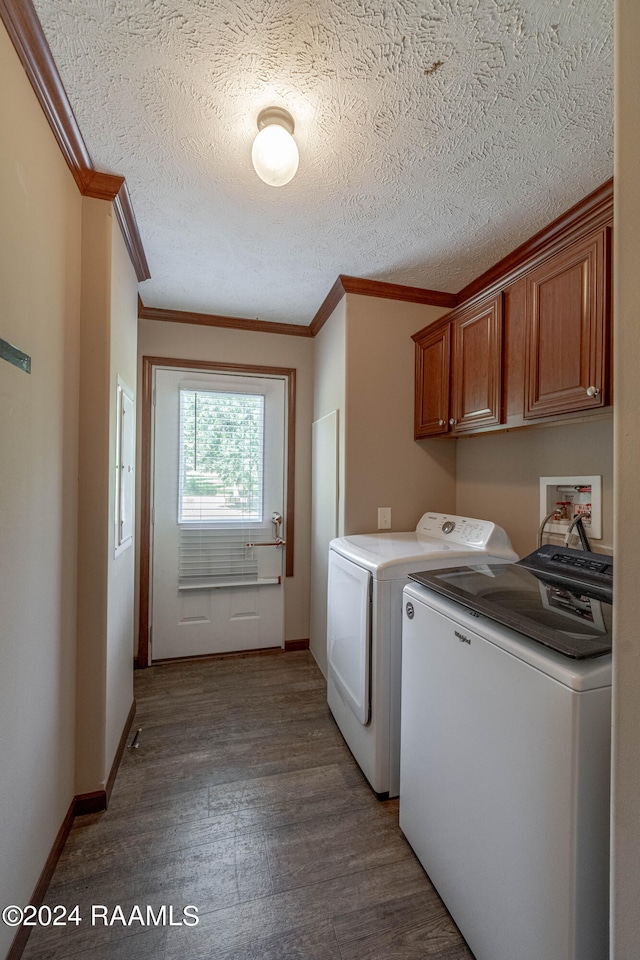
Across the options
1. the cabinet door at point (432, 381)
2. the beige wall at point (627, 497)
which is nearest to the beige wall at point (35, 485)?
the beige wall at point (627, 497)

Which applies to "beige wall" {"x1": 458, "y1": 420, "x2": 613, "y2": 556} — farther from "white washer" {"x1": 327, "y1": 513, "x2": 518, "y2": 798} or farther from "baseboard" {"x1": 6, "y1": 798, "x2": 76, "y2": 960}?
"baseboard" {"x1": 6, "y1": 798, "x2": 76, "y2": 960}

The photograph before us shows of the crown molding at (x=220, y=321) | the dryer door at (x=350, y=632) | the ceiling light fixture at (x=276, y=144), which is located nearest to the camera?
the ceiling light fixture at (x=276, y=144)

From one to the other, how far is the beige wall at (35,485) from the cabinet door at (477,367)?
1.73 m

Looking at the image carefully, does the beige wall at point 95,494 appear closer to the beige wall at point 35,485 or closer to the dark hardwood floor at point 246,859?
the beige wall at point 35,485

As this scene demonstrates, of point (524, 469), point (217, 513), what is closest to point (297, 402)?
point (217, 513)

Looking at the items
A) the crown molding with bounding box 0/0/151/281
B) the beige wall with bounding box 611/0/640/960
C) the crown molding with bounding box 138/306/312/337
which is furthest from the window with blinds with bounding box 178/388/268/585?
the beige wall with bounding box 611/0/640/960

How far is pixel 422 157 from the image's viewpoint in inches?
55.0

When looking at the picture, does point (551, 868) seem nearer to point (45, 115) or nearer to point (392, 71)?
point (392, 71)

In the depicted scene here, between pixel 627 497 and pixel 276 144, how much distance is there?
55.5 inches

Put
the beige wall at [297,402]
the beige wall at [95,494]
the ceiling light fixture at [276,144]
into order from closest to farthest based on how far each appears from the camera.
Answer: the ceiling light fixture at [276,144], the beige wall at [95,494], the beige wall at [297,402]

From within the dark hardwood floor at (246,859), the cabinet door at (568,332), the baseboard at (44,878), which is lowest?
the dark hardwood floor at (246,859)

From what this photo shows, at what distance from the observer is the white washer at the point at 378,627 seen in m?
Result: 1.61

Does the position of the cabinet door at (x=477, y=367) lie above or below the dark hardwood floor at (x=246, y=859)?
above

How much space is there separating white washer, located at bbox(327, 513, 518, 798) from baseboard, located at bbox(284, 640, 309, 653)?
98 cm
